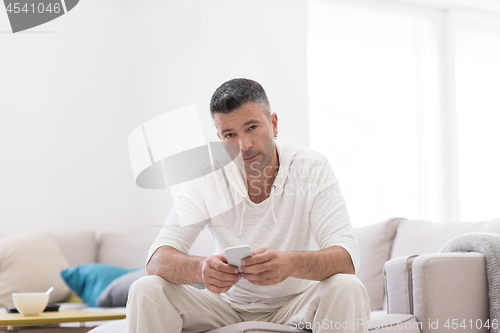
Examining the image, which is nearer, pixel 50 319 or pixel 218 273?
pixel 218 273

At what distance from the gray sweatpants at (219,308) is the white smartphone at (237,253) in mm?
228

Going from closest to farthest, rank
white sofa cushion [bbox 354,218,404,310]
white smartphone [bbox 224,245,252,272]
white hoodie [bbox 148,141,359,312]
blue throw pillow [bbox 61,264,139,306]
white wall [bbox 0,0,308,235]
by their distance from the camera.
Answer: white smartphone [bbox 224,245,252,272]
white hoodie [bbox 148,141,359,312]
white sofa cushion [bbox 354,218,404,310]
blue throw pillow [bbox 61,264,139,306]
white wall [bbox 0,0,308,235]

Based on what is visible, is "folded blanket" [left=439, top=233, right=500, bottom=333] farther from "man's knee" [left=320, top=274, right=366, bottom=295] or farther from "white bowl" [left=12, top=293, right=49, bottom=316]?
"white bowl" [left=12, top=293, right=49, bottom=316]

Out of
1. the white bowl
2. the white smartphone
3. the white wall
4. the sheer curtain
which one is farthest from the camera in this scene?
the sheer curtain

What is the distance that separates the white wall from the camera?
2986 millimetres

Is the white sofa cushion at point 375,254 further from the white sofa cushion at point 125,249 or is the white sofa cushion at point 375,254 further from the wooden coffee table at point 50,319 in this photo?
the white sofa cushion at point 125,249

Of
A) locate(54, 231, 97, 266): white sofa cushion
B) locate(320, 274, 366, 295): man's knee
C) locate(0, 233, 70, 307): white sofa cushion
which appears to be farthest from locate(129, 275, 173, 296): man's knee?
locate(54, 231, 97, 266): white sofa cushion

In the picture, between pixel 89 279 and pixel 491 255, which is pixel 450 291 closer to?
pixel 491 255

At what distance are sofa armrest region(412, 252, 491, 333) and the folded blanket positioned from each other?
0.03 metres

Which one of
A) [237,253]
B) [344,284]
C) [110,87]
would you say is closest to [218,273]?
[237,253]

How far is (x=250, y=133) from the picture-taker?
1.59m

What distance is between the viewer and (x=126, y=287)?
7.57 ft

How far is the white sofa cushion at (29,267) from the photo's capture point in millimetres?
2451

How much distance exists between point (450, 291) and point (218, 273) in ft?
2.62
